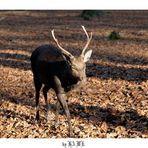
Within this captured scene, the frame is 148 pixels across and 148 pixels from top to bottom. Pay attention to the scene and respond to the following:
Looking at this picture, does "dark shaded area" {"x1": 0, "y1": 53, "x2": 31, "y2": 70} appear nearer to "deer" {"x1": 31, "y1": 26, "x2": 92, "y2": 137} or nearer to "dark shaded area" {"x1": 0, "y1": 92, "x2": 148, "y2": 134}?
"dark shaded area" {"x1": 0, "y1": 92, "x2": 148, "y2": 134}

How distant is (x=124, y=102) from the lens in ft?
32.9

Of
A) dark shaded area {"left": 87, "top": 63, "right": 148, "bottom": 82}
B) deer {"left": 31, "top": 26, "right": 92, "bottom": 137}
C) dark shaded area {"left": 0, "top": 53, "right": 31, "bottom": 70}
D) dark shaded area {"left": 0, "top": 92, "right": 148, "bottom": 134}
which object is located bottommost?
dark shaded area {"left": 0, "top": 53, "right": 31, "bottom": 70}

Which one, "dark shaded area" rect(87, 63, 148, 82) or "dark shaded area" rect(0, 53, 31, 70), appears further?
"dark shaded area" rect(0, 53, 31, 70)

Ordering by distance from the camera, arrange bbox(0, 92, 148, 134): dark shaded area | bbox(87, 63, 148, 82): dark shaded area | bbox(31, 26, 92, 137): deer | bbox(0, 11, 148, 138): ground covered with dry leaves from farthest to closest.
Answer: bbox(87, 63, 148, 82): dark shaded area, bbox(0, 92, 148, 134): dark shaded area, bbox(0, 11, 148, 138): ground covered with dry leaves, bbox(31, 26, 92, 137): deer

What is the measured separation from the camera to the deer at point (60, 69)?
6.61 m

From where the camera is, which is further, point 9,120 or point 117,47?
point 117,47

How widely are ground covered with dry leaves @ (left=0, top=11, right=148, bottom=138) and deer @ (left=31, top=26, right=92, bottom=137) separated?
1.91 feet

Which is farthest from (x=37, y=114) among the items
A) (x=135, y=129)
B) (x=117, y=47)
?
(x=117, y=47)

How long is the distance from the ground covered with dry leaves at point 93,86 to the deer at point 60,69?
58 centimetres

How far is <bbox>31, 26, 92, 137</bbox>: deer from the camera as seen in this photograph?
6609 mm

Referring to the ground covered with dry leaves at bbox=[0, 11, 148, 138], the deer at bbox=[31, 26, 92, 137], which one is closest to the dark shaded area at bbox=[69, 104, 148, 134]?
the ground covered with dry leaves at bbox=[0, 11, 148, 138]

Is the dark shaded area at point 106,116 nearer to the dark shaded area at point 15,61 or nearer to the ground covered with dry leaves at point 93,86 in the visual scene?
the ground covered with dry leaves at point 93,86
